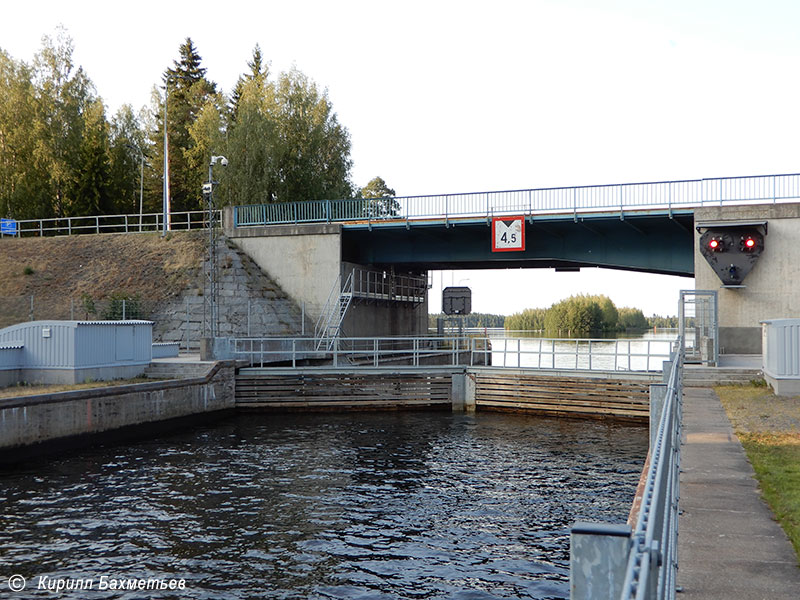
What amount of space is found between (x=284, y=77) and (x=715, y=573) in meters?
54.3

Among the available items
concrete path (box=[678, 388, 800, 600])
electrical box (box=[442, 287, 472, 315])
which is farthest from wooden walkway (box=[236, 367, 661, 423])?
electrical box (box=[442, 287, 472, 315])

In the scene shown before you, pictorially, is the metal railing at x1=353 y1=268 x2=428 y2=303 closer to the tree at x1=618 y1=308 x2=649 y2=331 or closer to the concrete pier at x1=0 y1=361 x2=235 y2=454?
the concrete pier at x1=0 y1=361 x2=235 y2=454

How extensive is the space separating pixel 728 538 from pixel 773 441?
6282 millimetres

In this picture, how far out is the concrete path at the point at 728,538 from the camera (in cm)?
582

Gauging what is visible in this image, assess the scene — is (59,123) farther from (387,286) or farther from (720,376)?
(720,376)

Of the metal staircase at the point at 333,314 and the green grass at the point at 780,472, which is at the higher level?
the metal staircase at the point at 333,314

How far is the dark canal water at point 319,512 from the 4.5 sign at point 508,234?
12626 mm

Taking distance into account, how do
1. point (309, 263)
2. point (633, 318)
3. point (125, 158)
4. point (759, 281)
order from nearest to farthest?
point (759, 281) → point (309, 263) → point (125, 158) → point (633, 318)

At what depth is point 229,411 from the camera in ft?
93.1

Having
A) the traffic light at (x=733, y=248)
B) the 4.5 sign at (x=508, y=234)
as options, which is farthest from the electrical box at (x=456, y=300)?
the traffic light at (x=733, y=248)

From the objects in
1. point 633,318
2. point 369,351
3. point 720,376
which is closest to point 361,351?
point 369,351

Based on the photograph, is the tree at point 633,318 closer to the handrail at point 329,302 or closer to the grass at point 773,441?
the handrail at point 329,302

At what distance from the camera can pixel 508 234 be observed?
34.1 metres

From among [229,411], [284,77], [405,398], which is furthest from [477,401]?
[284,77]
